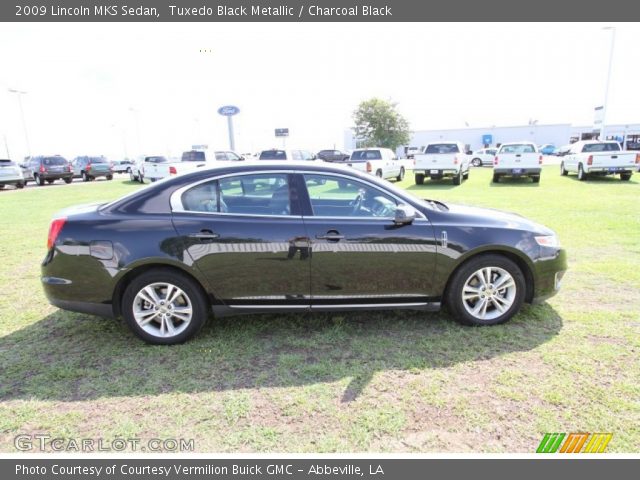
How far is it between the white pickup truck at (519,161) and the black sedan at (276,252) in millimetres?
15128

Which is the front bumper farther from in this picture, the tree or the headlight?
the tree

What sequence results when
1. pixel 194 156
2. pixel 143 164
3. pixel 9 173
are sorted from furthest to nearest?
pixel 143 164 < pixel 9 173 < pixel 194 156

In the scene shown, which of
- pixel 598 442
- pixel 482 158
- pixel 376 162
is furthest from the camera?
pixel 482 158

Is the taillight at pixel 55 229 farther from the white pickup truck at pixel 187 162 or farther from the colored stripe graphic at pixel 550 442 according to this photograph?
the white pickup truck at pixel 187 162

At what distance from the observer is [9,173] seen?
20.9 m

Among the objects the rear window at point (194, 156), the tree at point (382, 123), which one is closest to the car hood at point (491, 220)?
the rear window at point (194, 156)

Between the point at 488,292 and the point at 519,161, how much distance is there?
15.6 m

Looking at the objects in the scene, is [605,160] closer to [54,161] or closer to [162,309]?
[162,309]

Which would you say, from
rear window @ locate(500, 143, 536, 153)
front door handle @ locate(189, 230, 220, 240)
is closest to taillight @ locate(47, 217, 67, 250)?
front door handle @ locate(189, 230, 220, 240)

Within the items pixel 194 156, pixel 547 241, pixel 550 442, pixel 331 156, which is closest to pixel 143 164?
pixel 194 156

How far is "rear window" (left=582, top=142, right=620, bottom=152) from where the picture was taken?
17422 mm
